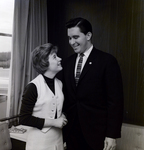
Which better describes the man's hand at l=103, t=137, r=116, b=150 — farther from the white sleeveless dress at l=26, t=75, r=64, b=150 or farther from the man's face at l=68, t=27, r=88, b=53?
the man's face at l=68, t=27, r=88, b=53

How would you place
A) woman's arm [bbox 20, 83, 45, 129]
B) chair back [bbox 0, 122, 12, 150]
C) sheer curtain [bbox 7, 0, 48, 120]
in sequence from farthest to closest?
sheer curtain [bbox 7, 0, 48, 120], chair back [bbox 0, 122, 12, 150], woman's arm [bbox 20, 83, 45, 129]

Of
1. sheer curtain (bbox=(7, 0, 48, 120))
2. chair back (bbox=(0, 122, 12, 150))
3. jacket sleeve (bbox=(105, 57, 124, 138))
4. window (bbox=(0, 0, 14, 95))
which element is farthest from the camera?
sheer curtain (bbox=(7, 0, 48, 120))

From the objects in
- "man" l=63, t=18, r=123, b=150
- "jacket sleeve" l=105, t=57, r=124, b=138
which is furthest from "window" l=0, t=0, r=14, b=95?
"jacket sleeve" l=105, t=57, r=124, b=138

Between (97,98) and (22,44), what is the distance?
1.42 meters

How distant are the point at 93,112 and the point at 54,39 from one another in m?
1.75

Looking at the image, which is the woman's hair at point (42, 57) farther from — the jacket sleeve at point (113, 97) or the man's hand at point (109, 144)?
the man's hand at point (109, 144)

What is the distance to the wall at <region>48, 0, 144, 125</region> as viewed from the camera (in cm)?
239

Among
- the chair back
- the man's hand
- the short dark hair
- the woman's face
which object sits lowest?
the chair back

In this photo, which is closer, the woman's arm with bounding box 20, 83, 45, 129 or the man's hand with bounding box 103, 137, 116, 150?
the woman's arm with bounding box 20, 83, 45, 129

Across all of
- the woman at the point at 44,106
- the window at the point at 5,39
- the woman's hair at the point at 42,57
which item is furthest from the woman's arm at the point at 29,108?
the window at the point at 5,39

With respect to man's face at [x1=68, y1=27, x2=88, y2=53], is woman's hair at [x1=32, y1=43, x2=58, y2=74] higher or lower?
lower

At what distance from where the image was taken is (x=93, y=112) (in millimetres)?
1525

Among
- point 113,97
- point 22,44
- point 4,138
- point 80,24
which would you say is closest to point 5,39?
point 22,44

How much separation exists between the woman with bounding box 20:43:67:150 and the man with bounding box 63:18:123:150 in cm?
19
